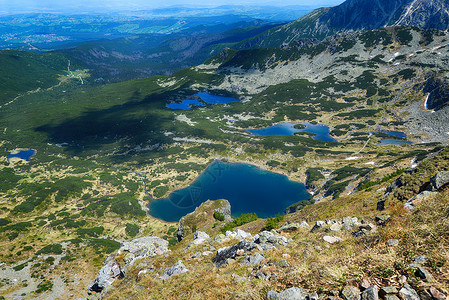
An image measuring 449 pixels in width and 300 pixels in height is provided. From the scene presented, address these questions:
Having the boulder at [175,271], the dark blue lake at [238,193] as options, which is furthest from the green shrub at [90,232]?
the boulder at [175,271]

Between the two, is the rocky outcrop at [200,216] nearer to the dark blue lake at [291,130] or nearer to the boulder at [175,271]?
the boulder at [175,271]

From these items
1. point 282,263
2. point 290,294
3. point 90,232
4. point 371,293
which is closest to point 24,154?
point 90,232

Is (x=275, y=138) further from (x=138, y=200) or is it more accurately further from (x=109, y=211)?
(x=109, y=211)

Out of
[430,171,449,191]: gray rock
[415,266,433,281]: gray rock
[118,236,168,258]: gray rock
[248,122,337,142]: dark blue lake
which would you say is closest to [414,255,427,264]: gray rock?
[415,266,433,281]: gray rock

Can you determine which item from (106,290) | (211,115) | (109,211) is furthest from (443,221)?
(211,115)

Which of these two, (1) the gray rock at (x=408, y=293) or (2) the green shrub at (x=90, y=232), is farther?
(2) the green shrub at (x=90, y=232)

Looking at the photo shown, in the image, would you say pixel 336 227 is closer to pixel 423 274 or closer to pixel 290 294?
pixel 290 294
